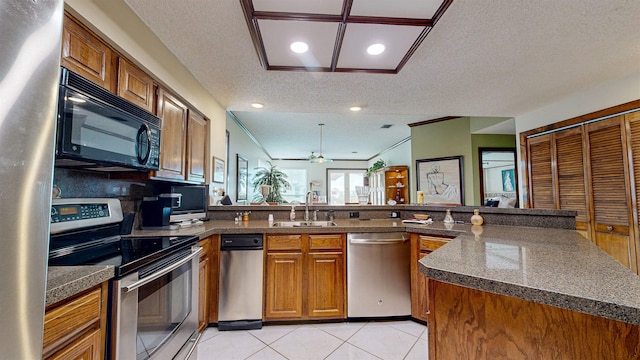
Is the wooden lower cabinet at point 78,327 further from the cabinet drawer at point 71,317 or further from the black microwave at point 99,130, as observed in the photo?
the black microwave at point 99,130

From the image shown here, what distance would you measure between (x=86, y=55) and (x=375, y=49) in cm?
181

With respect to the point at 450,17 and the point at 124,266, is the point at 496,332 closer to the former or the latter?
the point at 124,266

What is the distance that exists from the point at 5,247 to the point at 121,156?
111cm

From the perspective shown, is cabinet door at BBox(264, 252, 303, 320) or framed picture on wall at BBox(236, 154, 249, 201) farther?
framed picture on wall at BBox(236, 154, 249, 201)

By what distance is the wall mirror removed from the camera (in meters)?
4.38

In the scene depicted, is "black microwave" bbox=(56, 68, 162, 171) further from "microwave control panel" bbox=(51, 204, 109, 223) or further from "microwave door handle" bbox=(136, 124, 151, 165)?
"microwave control panel" bbox=(51, 204, 109, 223)

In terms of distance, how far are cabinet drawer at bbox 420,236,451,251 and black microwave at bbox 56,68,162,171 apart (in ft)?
7.32

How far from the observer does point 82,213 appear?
4.68 ft

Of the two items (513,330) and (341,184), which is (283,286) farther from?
(341,184)

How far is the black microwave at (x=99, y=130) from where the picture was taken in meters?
1.10

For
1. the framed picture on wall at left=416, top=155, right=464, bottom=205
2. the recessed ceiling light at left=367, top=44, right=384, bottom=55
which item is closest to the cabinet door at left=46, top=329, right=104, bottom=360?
the recessed ceiling light at left=367, top=44, right=384, bottom=55

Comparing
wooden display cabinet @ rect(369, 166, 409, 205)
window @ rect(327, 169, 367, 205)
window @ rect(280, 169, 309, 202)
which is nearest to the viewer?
wooden display cabinet @ rect(369, 166, 409, 205)

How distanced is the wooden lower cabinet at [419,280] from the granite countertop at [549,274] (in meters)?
0.95

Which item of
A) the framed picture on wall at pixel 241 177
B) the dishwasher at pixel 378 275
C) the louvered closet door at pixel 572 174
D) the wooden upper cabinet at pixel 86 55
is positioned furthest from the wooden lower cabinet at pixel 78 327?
the louvered closet door at pixel 572 174
